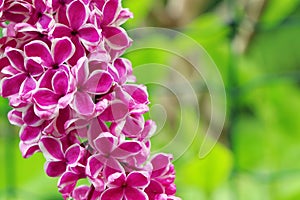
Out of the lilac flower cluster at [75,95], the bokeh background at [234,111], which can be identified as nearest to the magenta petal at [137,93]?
the lilac flower cluster at [75,95]

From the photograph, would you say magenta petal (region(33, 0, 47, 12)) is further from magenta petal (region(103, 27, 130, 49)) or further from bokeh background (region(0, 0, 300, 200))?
bokeh background (region(0, 0, 300, 200))

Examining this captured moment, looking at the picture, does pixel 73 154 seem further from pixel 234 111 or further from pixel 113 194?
pixel 234 111

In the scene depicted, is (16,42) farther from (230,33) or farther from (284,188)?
(284,188)

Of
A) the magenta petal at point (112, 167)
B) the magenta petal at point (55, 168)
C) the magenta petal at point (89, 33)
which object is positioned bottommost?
the magenta petal at point (55, 168)

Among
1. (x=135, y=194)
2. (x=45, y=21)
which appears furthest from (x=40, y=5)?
(x=135, y=194)

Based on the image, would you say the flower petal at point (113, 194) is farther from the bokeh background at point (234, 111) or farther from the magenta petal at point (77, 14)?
the bokeh background at point (234, 111)

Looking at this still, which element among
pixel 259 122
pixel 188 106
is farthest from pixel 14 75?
pixel 259 122

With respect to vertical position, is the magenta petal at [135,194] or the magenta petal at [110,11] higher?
the magenta petal at [110,11]

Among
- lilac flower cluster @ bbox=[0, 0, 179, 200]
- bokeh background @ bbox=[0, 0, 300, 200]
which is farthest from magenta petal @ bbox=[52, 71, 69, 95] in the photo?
bokeh background @ bbox=[0, 0, 300, 200]
